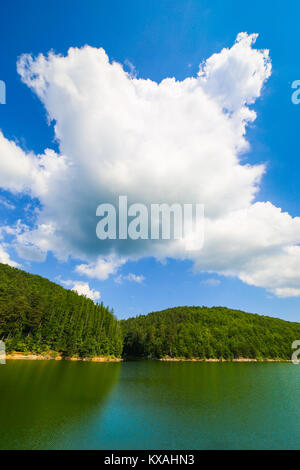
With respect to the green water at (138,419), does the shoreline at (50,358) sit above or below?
below

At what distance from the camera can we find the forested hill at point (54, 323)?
71312 mm

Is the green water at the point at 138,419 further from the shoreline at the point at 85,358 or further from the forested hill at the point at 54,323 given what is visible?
the forested hill at the point at 54,323

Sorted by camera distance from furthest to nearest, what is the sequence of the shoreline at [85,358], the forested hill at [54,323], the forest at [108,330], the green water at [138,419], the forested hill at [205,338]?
the forested hill at [205,338] < the forest at [108,330] < the forested hill at [54,323] < the shoreline at [85,358] < the green water at [138,419]

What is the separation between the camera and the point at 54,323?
83625 millimetres

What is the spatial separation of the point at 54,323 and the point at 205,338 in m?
86.3

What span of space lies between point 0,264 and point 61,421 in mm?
127648

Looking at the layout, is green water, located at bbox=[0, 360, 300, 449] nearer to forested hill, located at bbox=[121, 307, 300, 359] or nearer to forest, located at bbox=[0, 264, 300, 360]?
forest, located at bbox=[0, 264, 300, 360]

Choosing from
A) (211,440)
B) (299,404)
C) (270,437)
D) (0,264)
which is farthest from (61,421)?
(0,264)

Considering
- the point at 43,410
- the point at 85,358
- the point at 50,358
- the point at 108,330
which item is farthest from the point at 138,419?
the point at 108,330

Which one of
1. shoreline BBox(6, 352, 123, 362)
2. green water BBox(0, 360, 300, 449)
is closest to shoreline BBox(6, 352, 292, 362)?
shoreline BBox(6, 352, 123, 362)

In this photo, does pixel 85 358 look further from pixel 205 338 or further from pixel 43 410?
pixel 43 410

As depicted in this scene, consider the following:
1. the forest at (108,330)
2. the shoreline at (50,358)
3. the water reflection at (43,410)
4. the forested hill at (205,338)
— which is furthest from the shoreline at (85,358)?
the water reflection at (43,410)

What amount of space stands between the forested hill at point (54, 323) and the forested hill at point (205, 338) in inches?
860

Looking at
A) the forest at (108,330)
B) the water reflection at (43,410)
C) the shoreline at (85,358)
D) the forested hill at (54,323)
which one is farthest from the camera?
the forest at (108,330)
